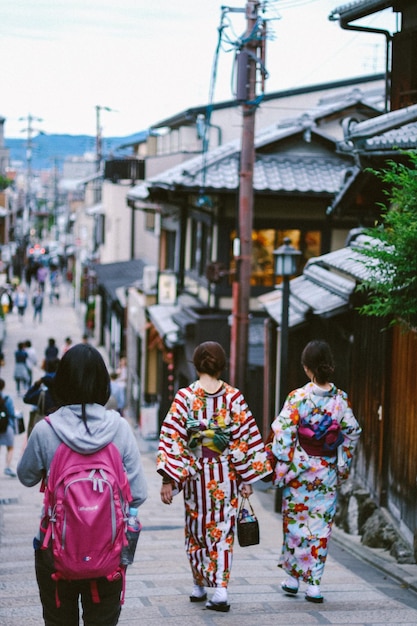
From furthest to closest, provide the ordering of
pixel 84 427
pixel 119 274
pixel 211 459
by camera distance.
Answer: pixel 119 274 → pixel 211 459 → pixel 84 427

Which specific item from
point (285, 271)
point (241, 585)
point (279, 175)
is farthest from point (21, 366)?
point (241, 585)

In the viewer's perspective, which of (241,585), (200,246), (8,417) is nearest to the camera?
(241,585)

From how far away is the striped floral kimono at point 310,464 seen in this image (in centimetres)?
611

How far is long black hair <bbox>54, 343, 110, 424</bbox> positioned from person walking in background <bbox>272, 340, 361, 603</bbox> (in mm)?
2182

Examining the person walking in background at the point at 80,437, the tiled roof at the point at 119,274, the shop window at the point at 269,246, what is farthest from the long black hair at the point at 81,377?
the tiled roof at the point at 119,274

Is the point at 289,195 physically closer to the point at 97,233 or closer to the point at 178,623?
the point at 178,623

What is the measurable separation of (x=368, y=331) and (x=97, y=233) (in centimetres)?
4033

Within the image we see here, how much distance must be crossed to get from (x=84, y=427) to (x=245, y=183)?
33.5 ft

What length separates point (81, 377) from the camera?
409 cm

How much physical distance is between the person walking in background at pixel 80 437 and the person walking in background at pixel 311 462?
7.04 feet

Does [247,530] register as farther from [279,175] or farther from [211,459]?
[279,175]

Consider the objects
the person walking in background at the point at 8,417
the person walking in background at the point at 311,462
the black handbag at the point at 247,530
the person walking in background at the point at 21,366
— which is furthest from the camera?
the person walking in background at the point at 21,366

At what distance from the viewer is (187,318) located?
1962cm

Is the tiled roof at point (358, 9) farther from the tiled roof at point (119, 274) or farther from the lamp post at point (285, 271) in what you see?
the tiled roof at point (119, 274)
